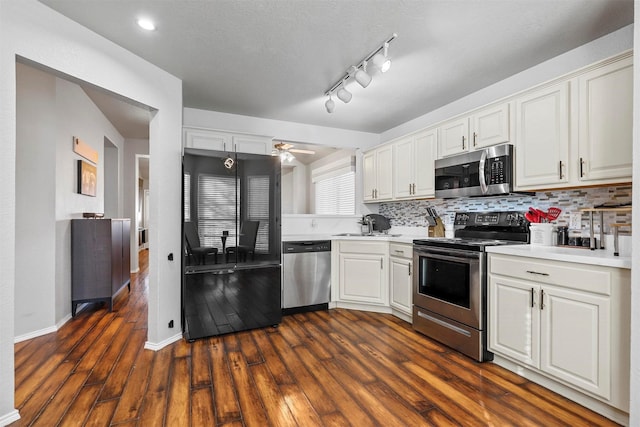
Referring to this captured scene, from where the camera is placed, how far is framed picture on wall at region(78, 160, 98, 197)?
3.66 metres

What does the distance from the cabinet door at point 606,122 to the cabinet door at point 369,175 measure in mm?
2421

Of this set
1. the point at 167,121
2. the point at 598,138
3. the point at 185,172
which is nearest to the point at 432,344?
the point at 598,138

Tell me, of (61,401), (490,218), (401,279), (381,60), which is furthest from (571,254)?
(61,401)

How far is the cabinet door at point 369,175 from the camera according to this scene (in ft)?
14.2

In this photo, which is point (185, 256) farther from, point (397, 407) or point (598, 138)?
point (598, 138)

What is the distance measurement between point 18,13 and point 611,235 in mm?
3947

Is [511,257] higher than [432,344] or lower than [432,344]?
higher

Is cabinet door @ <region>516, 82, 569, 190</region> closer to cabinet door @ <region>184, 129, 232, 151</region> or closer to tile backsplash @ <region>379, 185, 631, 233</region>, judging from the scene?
tile backsplash @ <region>379, 185, 631, 233</region>

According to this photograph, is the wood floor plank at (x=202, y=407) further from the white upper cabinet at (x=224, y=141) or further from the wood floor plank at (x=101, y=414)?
the white upper cabinet at (x=224, y=141)

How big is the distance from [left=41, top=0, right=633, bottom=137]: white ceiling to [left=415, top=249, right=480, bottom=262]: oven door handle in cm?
160

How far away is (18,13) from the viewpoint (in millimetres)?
1753

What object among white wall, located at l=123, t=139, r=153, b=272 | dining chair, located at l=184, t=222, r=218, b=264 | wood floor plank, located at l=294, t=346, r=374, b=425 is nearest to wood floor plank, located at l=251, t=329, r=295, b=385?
wood floor plank, located at l=294, t=346, r=374, b=425

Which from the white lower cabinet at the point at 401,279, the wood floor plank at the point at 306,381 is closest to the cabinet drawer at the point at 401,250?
the white lower cabinet at the point at 401,279

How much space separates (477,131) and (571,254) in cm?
138
